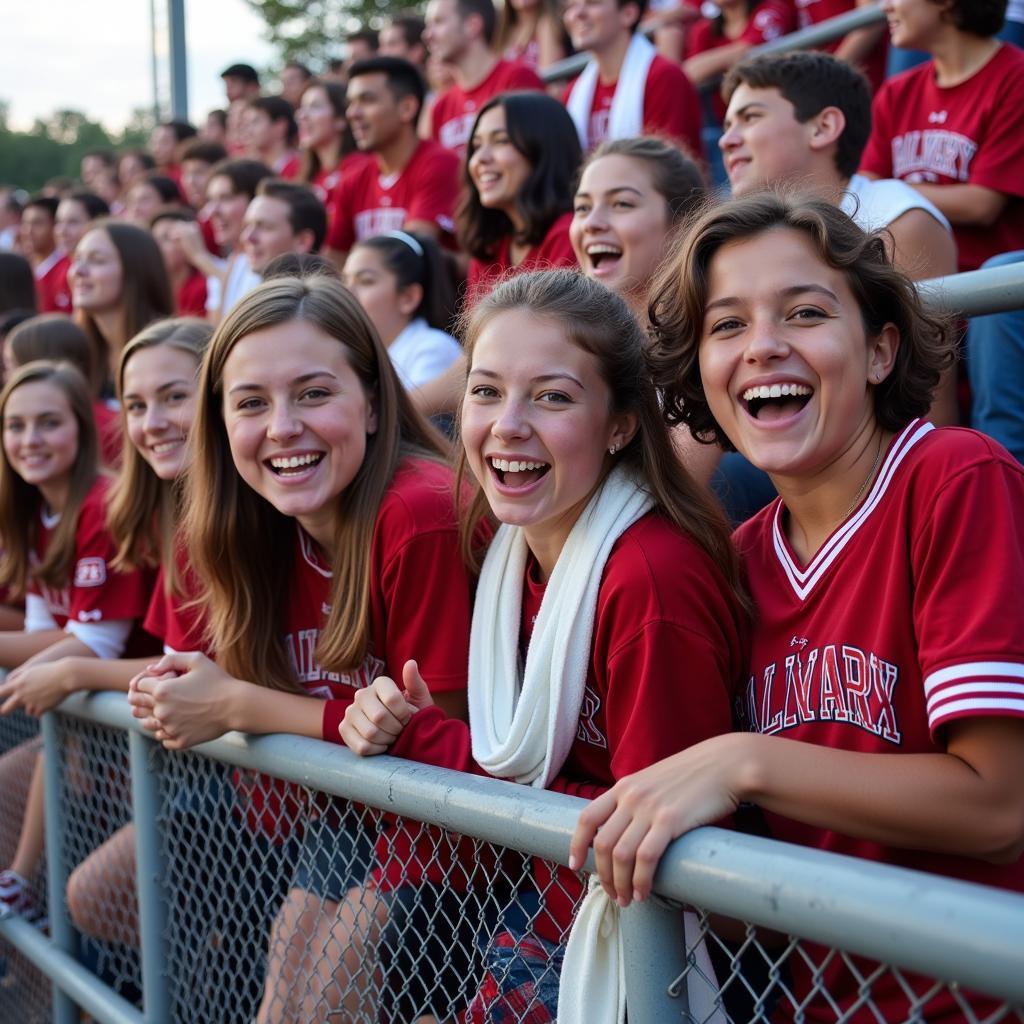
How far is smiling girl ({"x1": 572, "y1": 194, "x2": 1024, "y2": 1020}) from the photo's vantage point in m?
1.51

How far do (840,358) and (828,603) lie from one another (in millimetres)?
376

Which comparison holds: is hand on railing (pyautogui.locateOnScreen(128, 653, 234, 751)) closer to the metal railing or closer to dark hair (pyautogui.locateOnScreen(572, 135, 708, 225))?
the metal railing

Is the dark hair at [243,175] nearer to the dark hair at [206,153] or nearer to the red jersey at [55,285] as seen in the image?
the red jersey at [55,285]

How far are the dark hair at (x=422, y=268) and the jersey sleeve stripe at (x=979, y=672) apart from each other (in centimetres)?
339

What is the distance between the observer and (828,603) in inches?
70.8

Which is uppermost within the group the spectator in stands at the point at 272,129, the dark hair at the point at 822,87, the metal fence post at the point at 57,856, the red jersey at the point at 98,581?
the spectator in stands at the point at 272,129

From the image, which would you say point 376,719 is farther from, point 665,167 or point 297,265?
point 665,167

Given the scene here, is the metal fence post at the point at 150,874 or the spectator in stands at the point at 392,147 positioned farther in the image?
the spectator in stands at the point at 392,147

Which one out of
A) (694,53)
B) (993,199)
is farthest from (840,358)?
(694,53)

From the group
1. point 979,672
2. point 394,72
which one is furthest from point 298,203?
point 979,672

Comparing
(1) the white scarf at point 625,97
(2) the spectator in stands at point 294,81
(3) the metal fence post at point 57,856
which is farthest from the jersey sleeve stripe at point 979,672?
(2) the spectator in stands at point 294,81

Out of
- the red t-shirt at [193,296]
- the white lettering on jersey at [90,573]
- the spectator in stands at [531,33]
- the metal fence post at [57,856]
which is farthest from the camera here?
the spectator in stands at [531,33]

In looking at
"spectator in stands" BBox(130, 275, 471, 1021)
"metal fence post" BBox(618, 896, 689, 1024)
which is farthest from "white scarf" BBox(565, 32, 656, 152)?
"metal fence post" BBox(618, 896, 689, 1024)

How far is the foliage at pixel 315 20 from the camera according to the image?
24.7 meters
